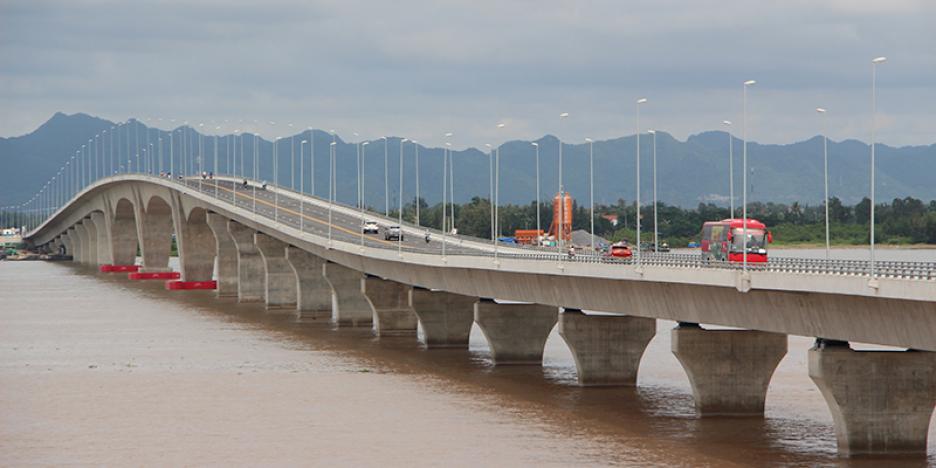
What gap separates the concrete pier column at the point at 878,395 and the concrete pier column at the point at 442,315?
4033cm

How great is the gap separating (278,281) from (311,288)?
35.0ft

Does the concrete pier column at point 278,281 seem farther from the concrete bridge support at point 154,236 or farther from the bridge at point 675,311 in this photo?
the concrete bridge support at point 154,236

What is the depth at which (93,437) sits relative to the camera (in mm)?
53000

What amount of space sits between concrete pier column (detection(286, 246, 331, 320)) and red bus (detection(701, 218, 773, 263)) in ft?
187

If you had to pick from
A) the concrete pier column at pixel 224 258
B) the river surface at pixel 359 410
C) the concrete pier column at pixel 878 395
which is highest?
the concrete pier column at pixel 224 258

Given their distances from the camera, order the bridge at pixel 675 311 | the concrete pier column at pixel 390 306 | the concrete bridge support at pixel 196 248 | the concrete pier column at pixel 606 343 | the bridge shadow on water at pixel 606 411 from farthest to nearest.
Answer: the concrete bridge support at pixel 196 248
the concrete pier column at pixel 390 306
the concrete pier column at pixel 606 343
the bridge shadow on water at pixel 606 411
the bridge at pixel 675 311

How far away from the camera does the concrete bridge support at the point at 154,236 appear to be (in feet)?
607

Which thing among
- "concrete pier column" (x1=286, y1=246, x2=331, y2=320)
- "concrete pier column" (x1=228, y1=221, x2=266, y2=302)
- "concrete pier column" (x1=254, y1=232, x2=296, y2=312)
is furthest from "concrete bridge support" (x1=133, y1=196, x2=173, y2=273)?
"concrete pier column" (x1=286, y1=246, x2=331, y2=320)

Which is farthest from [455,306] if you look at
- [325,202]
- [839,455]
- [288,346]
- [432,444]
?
[325,202]

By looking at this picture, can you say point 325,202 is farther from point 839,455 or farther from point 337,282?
point 839,455

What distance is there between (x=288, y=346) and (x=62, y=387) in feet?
70.1

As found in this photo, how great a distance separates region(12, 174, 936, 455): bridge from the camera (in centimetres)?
4306

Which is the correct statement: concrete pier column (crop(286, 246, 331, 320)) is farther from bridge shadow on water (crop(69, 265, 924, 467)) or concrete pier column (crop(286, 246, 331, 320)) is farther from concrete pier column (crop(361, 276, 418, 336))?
bridge shadow on water (crop(69, 265, 924, 467))

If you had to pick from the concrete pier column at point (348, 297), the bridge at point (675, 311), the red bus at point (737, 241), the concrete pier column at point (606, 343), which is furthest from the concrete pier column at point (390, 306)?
the red bus at point (737, 241)
